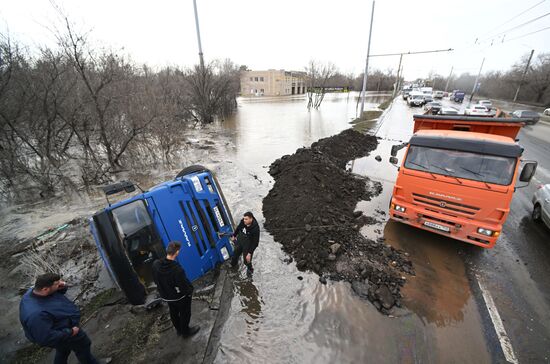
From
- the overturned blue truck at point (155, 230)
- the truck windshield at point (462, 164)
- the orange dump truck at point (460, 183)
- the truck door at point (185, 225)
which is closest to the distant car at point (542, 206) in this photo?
the orange dump truck at point (460, 183)

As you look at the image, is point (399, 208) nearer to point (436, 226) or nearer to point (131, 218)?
point (436, 226)

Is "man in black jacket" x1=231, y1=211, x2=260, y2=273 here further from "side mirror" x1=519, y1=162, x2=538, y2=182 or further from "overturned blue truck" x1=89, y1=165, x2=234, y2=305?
"side mirror" x1=519, y1=162, x2=538, y2=182

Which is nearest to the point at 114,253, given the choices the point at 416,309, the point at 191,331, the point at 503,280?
the point at 191,331

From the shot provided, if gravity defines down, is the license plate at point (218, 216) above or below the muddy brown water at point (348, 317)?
above

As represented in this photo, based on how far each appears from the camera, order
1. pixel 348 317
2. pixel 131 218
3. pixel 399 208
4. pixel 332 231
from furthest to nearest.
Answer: pixel 332 231 → pixel 399 208 → pixel 348 317 → pixel 131 218

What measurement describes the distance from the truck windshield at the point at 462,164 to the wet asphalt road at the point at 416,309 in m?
1.76

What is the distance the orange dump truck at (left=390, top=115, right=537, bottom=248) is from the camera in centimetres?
477

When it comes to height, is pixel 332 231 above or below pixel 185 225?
below

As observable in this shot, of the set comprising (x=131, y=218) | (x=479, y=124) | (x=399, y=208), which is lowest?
(x=399, y=208)

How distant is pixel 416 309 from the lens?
4156 mm

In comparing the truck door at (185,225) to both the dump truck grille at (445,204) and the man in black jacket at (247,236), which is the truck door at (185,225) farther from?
the dump truck grille at (445,204)

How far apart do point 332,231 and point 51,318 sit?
5164mm

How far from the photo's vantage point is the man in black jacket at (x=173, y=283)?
10.2 feet

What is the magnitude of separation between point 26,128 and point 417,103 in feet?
145
